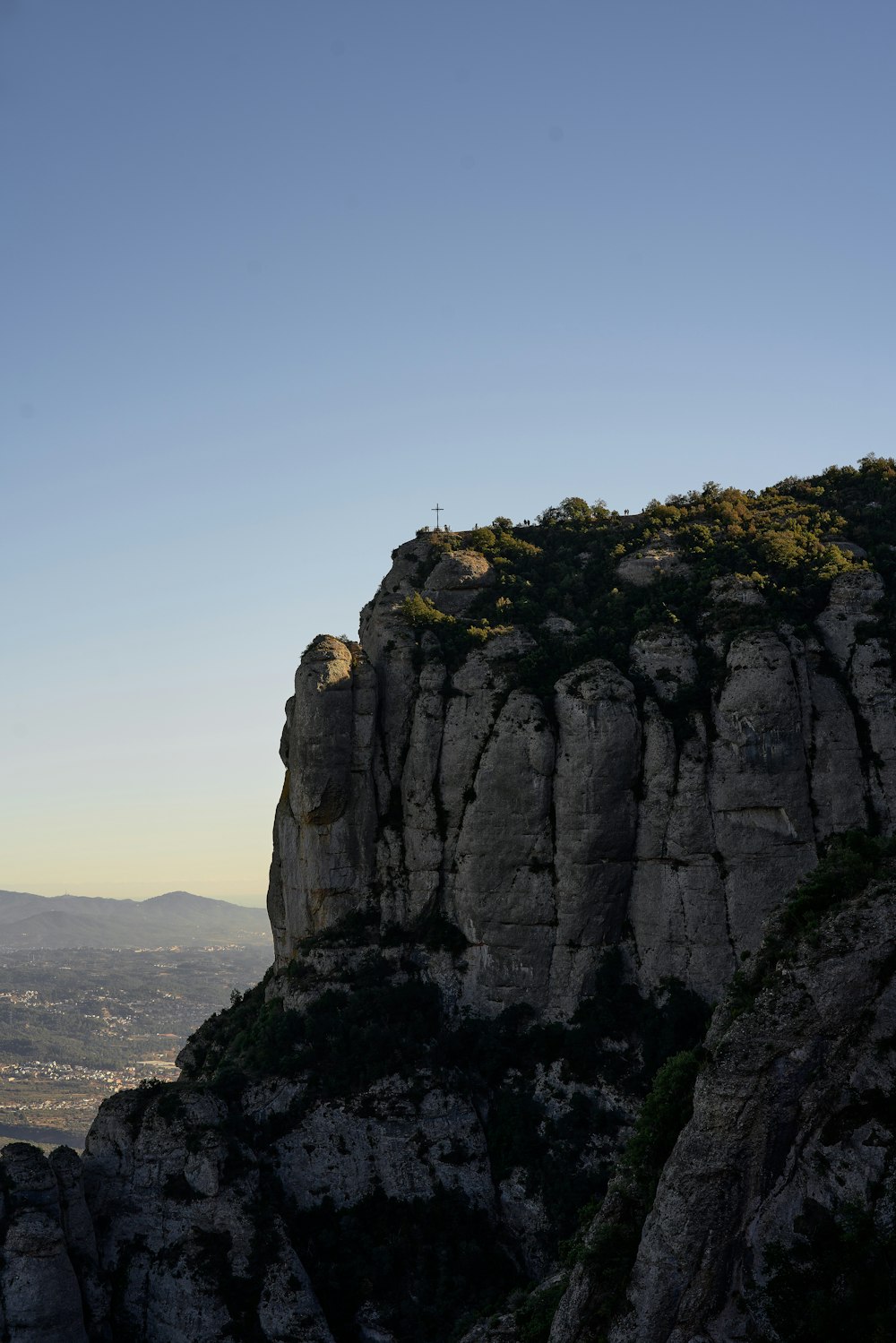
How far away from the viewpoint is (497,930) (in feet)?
225

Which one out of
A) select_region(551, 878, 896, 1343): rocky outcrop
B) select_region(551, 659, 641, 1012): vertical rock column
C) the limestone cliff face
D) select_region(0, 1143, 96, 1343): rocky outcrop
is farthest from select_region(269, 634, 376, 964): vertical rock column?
select_region(551, 878, 896, 1343): rocky outcrop

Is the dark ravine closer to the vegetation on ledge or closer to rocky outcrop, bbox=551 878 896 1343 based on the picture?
the vegetation on ledge

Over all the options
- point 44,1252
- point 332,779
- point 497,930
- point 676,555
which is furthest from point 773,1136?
point 676,555

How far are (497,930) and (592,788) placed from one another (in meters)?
8.61

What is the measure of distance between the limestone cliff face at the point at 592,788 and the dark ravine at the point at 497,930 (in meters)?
0.16

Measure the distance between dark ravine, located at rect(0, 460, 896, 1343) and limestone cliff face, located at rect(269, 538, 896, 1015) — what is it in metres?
0.16

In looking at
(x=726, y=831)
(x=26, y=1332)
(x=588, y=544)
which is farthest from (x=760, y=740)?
(x=26, y=1332)

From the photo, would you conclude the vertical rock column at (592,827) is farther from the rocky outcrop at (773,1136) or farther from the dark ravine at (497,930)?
the rocky outcrop at (773,1136)

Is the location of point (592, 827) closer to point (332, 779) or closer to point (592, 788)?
point (592, 788)

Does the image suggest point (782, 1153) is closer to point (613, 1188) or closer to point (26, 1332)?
point (613, 1188)

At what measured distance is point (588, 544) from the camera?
275 feet

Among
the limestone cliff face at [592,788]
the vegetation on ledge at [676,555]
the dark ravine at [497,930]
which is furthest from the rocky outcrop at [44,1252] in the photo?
the vegetation on ledge at [676,555]

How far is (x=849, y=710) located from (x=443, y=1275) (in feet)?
106

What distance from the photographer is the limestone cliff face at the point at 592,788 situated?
65.4 meters
